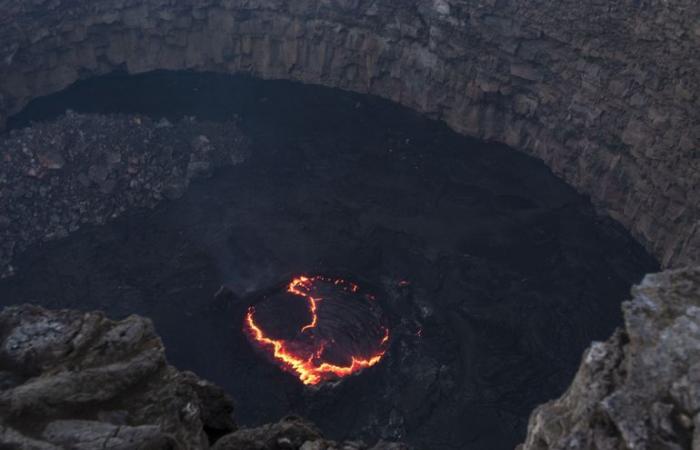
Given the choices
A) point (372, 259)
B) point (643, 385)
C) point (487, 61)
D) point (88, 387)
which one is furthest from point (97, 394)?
point (487, 61)

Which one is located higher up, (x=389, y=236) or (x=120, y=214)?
(x=389, y=236)

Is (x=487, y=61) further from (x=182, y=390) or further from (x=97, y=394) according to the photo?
(x=97, y=394)

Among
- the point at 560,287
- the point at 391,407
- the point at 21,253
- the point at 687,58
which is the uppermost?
the point at 687,58

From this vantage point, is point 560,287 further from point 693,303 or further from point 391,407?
point 693,303

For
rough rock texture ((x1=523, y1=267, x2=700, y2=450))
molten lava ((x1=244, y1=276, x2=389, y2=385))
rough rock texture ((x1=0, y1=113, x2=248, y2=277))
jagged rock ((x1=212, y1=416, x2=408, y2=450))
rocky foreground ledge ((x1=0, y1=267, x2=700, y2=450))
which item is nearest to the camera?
rough rock texture ((x1=523, y1=267, x2=700, y2=450))

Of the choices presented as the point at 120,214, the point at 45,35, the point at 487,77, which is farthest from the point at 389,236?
the point at 45,35

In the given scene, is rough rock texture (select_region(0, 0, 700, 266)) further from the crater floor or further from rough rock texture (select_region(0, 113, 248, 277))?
rough rock texture (select_region(0, 113, 248, 277))

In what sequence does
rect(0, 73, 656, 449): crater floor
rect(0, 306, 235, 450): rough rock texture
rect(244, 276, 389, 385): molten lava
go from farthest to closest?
rect(244, 276, 389, 385): molten lava, rect(0, 73, 656, 449): crater floor, rect(0, 306, 235, 450): rough rock texture

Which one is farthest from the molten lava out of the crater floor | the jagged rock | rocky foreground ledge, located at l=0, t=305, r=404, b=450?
the jagged rock
